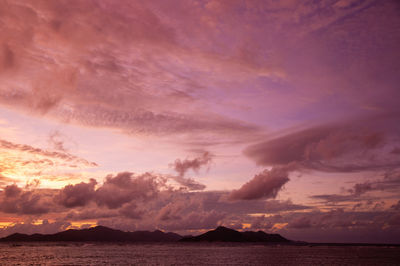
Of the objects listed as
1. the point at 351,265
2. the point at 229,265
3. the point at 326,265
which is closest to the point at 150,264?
the point at 229,265

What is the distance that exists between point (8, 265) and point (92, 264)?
27.3 metres

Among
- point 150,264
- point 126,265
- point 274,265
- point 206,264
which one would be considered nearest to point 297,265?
point 274,265

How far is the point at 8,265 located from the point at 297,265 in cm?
9877

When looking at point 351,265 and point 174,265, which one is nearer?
point 174,265

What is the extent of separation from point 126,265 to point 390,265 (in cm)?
9460

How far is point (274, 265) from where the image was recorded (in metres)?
108

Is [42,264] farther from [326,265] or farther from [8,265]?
[326,265]

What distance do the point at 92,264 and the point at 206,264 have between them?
130ft

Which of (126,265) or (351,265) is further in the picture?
(351,265)

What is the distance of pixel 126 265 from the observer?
104688mm

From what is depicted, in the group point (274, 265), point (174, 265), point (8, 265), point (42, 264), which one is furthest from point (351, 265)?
point (8, 265)

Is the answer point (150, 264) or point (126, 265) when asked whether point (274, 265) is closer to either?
point (150, 264)

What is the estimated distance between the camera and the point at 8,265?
104562mm

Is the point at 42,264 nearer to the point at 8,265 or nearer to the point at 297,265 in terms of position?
the point at 8,265
